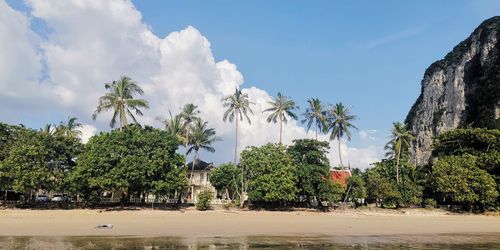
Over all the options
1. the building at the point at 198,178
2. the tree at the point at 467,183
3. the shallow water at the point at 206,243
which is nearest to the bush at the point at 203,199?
the building at the point at 198,178

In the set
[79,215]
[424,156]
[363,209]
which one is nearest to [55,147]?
[79,215]

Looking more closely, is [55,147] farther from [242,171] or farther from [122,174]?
[242,171]

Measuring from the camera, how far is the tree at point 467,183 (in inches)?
1790

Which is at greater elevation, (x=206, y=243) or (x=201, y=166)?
(x=201, y=166)

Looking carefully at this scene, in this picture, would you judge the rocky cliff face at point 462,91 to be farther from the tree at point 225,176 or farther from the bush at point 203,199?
the bush at point 203,199

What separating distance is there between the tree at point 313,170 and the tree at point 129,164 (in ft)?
42.8

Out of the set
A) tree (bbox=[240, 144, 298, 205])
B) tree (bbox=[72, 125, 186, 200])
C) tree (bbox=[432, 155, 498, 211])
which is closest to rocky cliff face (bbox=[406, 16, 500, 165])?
tree (bbox=[432, 155, 498, 211])

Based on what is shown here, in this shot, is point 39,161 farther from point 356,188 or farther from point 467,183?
point 467,183

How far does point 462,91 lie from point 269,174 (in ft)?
244

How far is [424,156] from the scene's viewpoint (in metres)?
112

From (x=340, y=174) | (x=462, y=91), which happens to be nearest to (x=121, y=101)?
(x=340, y=174)

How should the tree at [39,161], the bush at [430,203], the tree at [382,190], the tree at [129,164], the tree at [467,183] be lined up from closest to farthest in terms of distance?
the tree at [39,161] → the tree at [129,164] → the tree at [467,183] → the tree at [382,190] → the bush at [430,203]

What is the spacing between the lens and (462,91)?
10219cm

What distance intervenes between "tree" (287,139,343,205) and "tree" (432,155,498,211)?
443 inches
